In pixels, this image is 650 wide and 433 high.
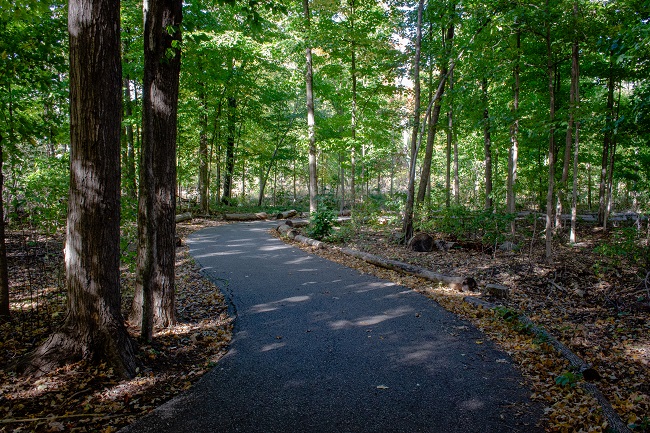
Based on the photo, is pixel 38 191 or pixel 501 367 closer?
pixel 501 367

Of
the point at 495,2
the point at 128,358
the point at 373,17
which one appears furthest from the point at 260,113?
the point at 128,358

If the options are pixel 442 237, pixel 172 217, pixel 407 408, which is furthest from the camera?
pixel 442 237

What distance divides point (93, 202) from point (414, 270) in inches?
260

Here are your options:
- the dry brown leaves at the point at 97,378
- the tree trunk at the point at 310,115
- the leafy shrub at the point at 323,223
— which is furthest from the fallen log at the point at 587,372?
the tree trunk at the point at 310,115

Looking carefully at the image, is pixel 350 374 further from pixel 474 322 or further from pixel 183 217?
pixel 183 217

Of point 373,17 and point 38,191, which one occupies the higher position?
point 373,17

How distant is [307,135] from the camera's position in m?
14.8

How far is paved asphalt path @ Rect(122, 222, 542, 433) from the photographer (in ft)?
10.1

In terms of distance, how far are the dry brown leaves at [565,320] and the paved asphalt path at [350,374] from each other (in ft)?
0.91

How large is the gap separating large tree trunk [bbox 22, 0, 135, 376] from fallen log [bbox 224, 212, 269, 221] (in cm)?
1806

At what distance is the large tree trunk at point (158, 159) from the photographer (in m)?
4.26

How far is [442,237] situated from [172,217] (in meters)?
9.96

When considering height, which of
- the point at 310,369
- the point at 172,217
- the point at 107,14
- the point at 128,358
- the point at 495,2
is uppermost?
the point at 495,2

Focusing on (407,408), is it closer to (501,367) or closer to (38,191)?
(501,367)
